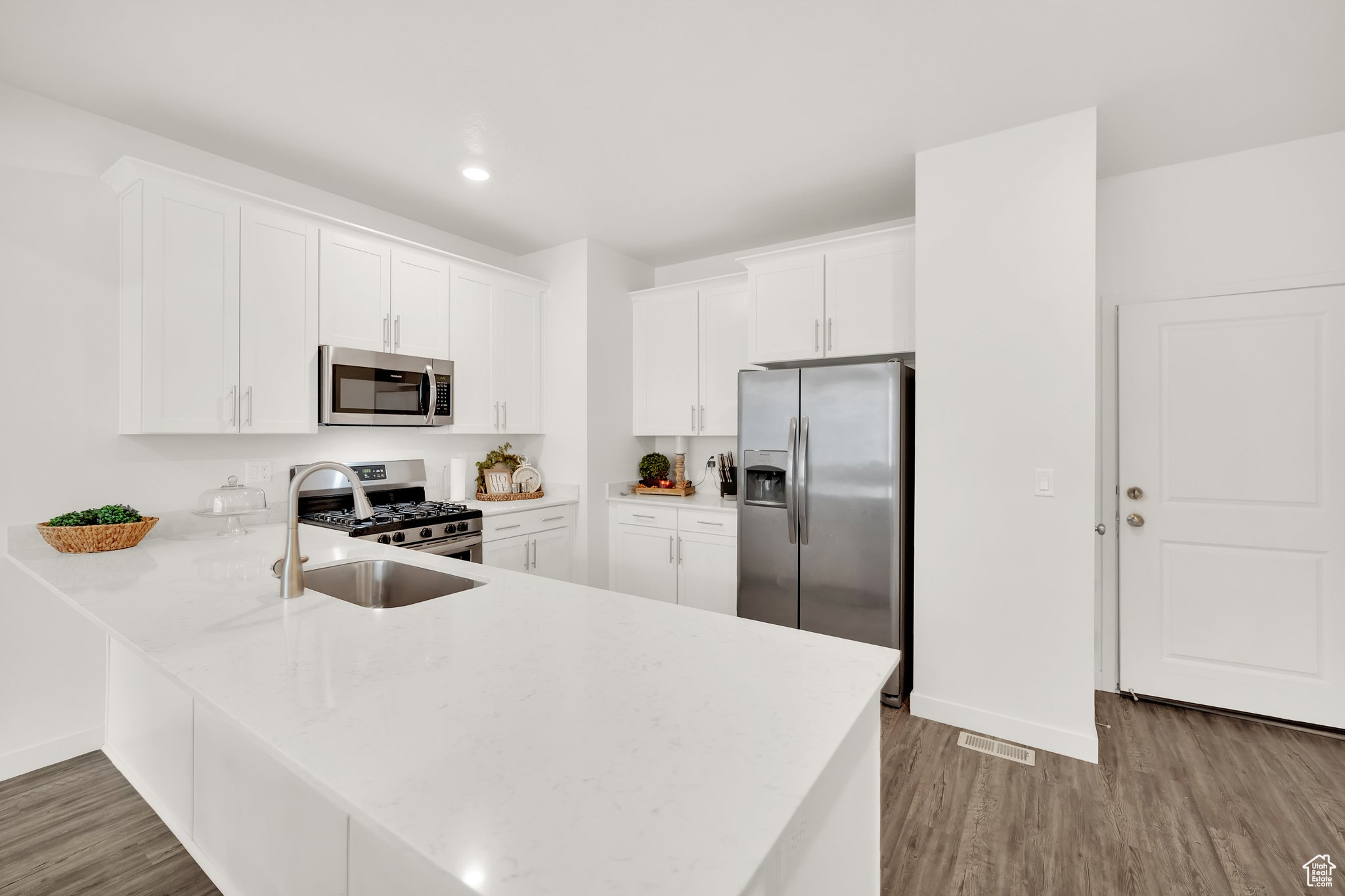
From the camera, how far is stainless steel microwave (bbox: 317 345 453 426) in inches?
115

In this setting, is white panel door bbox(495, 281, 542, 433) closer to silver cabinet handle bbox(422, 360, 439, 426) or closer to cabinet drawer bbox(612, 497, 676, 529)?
silver cabinet handle bbox(422, 360, 439, 426)

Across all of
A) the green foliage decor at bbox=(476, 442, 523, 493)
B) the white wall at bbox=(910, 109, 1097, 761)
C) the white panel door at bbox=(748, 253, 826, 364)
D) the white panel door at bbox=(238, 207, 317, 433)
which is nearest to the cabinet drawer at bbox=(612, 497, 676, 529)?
the green foliage decor at bbox=(476, 442, 523, 493)

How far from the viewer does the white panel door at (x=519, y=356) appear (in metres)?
3.86

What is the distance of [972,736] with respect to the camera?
2.55 meters

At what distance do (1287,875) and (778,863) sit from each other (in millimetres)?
1972

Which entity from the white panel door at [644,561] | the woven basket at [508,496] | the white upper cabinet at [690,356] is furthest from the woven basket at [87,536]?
the white upper cabinet at [690,356]

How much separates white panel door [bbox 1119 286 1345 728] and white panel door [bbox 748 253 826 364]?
1523mm

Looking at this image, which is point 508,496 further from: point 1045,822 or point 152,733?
point 1045,822

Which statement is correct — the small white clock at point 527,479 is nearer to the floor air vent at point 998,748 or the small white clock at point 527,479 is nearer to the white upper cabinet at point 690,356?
the white upper cabinet at point 690,356

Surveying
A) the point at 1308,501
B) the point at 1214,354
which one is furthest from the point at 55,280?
the point at 1308,501

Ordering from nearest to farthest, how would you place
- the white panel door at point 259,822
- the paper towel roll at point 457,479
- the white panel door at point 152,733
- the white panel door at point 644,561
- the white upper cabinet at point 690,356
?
the white panel door at point 259,822 → the white panel door at point 152,733 → the paper towel roll at point 457,479 → the white panel door at point 644,561 → the white upper cabinet at point 690,356

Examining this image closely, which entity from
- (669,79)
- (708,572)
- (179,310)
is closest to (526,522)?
(708,572)

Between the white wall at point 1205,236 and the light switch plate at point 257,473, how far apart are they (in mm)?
4252

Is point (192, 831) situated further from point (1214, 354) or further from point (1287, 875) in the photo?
point (1214, 354)
